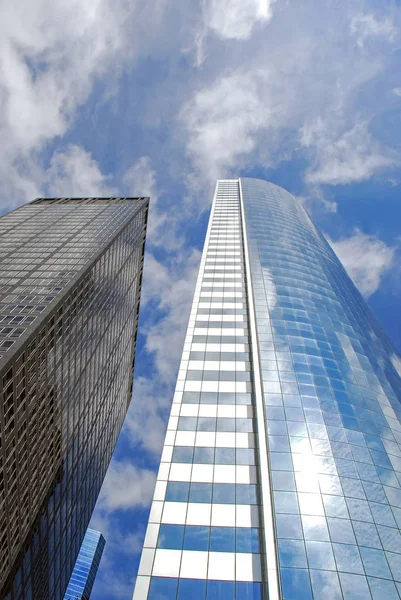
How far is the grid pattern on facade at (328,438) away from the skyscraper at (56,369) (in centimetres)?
3124

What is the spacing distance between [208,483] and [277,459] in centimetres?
624

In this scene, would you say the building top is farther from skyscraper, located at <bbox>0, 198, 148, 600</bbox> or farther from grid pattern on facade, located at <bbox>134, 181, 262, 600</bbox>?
grid pattern on facade, located at <bbox>134, 181, 262, 600</bbox>

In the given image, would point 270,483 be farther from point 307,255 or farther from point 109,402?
point 109,402

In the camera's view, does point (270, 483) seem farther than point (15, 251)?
No

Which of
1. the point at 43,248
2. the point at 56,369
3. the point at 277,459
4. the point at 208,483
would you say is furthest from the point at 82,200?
the point at 277,459

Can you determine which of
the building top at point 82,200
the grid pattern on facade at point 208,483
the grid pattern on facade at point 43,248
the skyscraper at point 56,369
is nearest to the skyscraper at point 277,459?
the grid pattern on facade at point 208,483

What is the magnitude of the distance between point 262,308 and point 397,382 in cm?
2216

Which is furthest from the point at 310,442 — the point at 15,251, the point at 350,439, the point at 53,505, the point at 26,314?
the point at 15,251

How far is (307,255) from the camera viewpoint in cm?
8694

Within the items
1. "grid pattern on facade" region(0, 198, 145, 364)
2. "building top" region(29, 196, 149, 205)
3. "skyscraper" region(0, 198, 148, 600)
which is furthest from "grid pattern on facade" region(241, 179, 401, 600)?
"building top" region(29, 196, 149, 205)

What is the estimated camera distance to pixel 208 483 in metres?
35.0

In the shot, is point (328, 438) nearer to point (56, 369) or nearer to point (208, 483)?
point (208, 483)

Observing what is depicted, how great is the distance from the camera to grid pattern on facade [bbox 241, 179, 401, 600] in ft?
91.0

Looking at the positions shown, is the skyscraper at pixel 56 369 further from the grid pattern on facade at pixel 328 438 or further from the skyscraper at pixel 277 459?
the grid pattern on facade at pixel 328 438
